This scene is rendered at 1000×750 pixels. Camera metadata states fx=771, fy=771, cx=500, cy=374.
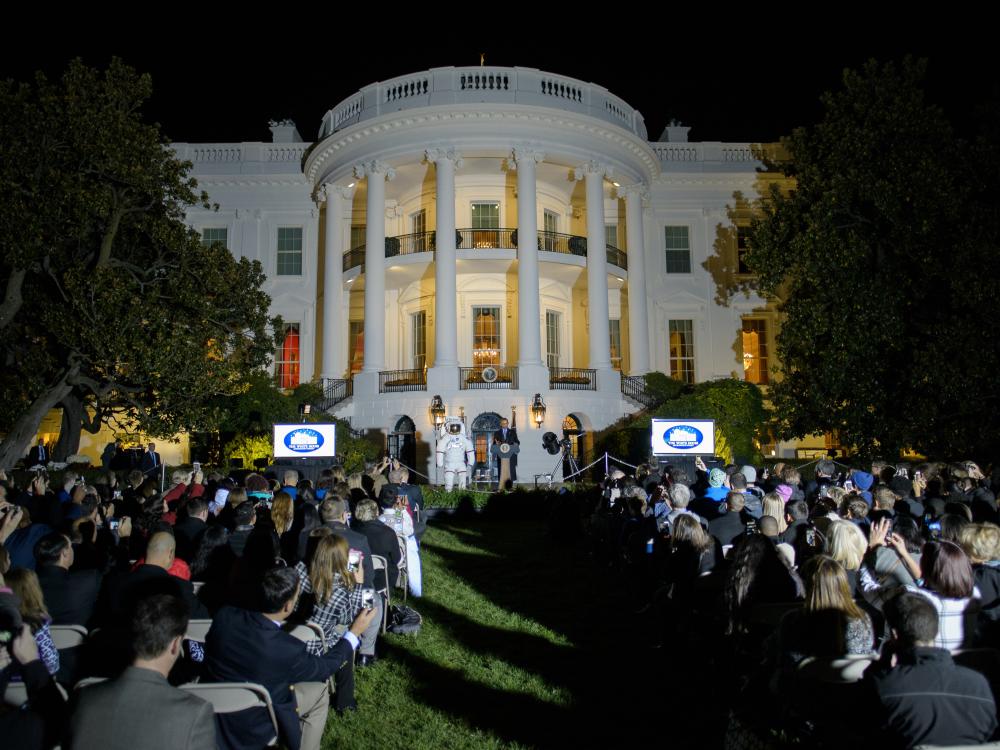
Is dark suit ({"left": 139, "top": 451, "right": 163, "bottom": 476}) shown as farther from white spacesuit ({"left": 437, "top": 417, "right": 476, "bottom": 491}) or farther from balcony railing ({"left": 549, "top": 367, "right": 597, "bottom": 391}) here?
balcony railing ({"left": 549, "top": 367, "right": 597, "bottom": 391})

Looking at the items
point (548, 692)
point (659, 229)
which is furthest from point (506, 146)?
point (548, 692)

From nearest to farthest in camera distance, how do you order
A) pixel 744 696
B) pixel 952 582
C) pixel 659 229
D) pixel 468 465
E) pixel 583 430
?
pixel 952 582, pixel 744 696, pixel 468 465, pixel 583 430, pixel 659 229

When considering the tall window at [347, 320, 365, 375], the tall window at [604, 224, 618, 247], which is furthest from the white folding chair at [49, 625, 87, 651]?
the tall window at [604, 224, 618, 247]

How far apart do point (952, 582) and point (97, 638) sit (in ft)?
15.9

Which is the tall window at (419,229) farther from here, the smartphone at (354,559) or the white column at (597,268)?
the smartphone at (354,559)

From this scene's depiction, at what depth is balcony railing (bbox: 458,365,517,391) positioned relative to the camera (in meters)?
25.0

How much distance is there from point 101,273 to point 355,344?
13543 mm

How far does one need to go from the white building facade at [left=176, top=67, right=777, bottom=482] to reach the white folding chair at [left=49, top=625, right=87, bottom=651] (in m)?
18.4

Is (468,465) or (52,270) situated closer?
(52,270)

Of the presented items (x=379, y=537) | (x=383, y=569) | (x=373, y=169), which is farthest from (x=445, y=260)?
(x=383, y=569)

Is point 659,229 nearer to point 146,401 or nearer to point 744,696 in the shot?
point 146,401

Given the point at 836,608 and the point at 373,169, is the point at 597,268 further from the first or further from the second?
the point at 836,608

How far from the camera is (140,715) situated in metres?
2.70

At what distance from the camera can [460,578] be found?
10312mm
